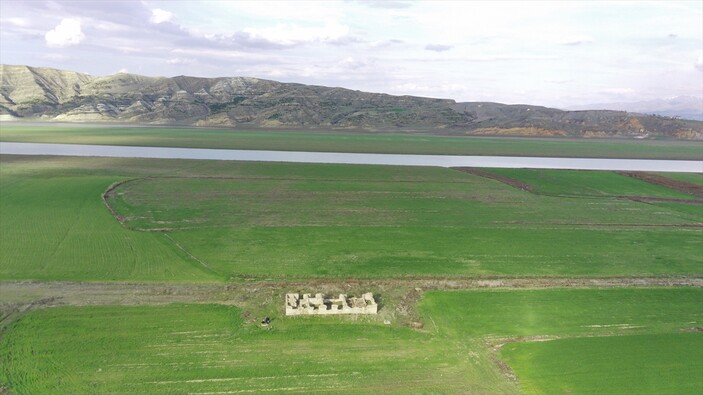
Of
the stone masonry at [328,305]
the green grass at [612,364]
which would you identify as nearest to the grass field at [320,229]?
the stone masonry at [328,305]

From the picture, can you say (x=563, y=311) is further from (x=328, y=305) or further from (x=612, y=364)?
(x=328, y=305)

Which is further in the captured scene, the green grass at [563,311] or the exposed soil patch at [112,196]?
the exposed soil patch at [112,196]

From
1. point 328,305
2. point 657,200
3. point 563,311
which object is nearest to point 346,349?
point 328,305

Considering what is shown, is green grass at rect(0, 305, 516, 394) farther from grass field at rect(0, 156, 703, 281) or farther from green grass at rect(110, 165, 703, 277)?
green grass at rect(110, 165, 703, 277)

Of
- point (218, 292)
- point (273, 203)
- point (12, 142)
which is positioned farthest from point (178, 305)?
point (12, 142)

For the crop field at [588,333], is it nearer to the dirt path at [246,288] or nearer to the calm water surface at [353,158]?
the dirt path at [246,288]

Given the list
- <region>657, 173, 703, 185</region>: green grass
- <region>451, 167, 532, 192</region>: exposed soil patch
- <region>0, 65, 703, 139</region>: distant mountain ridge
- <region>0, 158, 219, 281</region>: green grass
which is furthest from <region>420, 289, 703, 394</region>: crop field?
<region>0, 65, 703, 139</region>: distant mountain ridge
